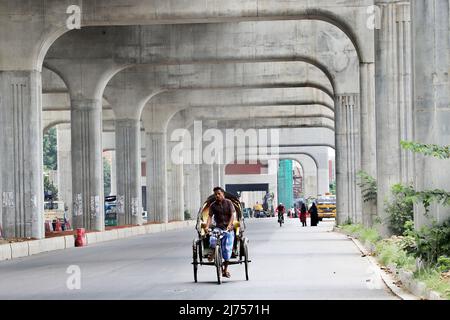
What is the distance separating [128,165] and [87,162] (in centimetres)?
1097

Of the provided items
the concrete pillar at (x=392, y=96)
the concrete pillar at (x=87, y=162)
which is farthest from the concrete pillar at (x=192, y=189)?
the concrete pillar at (x=392, y=96)

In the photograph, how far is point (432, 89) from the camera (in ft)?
68.4

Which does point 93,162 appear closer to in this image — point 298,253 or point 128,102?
point 128,102

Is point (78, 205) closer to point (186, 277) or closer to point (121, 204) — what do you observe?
point (121, 204)

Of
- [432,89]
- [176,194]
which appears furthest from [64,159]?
[432,89]

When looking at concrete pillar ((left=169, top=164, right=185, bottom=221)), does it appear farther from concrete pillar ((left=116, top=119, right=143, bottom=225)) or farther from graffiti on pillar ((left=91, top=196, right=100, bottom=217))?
graffiti on pillar ((left=91, top=196, right=100, bottom=217))

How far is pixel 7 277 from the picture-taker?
26.3 metres

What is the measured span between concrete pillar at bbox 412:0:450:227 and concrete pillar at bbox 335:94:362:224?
36.2 m

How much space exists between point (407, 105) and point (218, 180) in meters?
80.4

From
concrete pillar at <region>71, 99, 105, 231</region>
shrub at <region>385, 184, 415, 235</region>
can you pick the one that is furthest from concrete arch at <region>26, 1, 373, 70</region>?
concrete pillar at <region>71, 99, 105, 231</region>

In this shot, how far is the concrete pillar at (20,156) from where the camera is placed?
146 feet

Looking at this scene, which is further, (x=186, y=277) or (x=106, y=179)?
(x=106, y=179)

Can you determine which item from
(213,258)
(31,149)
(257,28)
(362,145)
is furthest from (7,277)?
(257,28)

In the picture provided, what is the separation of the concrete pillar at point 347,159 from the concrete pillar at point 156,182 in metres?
24.5
